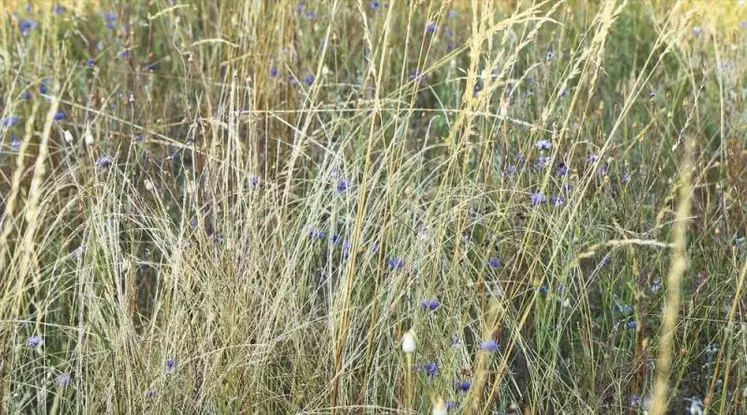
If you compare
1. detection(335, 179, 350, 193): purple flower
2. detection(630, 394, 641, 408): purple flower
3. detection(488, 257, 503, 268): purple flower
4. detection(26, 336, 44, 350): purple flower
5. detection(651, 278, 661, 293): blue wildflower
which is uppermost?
detection(335, 179, 350, 193): purple flower

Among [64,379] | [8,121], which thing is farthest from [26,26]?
[64,379]

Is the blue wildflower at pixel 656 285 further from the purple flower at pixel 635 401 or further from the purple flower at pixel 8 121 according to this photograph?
the purple flower at pixel 8 121

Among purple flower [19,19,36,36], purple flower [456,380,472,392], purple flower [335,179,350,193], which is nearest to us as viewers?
purple flower [456,380,472,392]

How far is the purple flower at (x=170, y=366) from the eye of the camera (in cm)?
184

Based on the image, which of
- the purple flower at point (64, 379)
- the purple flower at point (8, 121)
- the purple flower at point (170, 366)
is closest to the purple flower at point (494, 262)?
the purple flower at point (170, 366)

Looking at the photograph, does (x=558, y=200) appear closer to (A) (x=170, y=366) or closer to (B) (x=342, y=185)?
(B) (x=342, y=185)

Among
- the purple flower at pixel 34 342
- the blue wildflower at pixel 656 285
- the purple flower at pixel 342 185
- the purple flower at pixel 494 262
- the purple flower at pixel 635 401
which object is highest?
the purple flower at pixel 342 185

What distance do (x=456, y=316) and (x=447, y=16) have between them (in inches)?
97.5

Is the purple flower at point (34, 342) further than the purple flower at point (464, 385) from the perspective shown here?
Yes

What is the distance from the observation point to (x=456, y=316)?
197 centimetres

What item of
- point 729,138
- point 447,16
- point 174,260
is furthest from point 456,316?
point 447,16

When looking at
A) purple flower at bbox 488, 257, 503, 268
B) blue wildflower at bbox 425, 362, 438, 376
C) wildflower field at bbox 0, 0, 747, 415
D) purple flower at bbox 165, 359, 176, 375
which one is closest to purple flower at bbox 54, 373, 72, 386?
wildflower field at bbox 0, 0, 747, 415

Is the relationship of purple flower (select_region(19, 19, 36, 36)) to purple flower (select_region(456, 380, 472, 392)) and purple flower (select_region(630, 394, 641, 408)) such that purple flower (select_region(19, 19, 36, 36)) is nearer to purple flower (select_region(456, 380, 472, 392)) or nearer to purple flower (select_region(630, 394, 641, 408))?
purple flower (select_region(456, 380, 472, 392))

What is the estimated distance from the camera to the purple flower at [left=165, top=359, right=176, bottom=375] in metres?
1.84
